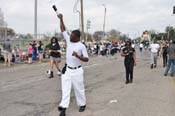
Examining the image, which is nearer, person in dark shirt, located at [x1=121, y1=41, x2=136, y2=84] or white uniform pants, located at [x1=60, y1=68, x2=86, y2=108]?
white uniform pants, located at [x1=60, y1=68, x2=86, y2=108]

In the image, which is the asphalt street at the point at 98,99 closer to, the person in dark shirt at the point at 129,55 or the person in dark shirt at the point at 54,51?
the person in dark shirt at the point at 129,55

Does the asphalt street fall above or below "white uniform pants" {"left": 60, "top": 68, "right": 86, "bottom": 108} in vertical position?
below

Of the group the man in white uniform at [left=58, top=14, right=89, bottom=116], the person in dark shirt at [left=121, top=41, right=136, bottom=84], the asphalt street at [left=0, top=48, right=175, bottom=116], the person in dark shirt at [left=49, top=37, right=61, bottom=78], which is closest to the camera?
the man in white uniform at [left=58, top=14, right=89, bottom=116]

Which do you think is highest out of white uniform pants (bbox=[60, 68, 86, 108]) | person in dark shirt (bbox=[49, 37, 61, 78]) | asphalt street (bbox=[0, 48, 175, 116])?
person in dark shirt (bbox=[49, 37, 61, 78])

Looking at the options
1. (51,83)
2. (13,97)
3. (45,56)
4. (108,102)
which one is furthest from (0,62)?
(108,102)

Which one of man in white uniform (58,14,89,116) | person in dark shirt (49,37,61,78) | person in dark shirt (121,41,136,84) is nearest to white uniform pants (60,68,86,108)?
man in white uniform (58,14,89,116)

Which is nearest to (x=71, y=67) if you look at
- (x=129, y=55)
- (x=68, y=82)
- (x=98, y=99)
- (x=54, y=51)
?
(x=68, y=82)

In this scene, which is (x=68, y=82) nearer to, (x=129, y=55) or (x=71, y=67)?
(x=71, y=67)

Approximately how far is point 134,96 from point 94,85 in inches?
115

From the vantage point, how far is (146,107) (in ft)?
29.1

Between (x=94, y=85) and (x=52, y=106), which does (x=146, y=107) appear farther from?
(x=94, y=85)

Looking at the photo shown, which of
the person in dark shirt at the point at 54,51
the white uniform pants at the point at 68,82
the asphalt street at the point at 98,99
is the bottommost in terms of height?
the asphalt street at the point at 98,99

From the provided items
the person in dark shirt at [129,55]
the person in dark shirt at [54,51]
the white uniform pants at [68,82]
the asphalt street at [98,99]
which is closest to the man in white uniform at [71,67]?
the white uniform pants at [68,82]

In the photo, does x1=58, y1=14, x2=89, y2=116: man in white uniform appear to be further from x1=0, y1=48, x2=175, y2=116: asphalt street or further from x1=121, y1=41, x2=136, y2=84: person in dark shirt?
x1=121, y1=41, x2=136, y2=84: person in dark shirt
